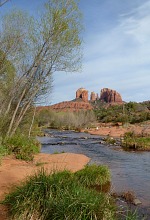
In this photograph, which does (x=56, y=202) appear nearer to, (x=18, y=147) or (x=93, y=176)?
(x=93, y=176)

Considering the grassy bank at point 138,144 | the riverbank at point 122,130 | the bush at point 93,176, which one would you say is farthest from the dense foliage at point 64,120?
the bush at point 93,176

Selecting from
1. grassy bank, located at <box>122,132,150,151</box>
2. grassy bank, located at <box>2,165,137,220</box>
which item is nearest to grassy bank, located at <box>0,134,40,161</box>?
grassy bank, located at <box>2,165,137,220</box>

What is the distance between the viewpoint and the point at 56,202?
20.2 ft

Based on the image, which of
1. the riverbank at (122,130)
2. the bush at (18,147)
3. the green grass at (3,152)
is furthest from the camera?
the riverbank at (122,130)

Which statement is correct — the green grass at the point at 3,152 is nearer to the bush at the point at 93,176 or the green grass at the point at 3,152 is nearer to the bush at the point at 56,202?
the bush at the point at 93,176

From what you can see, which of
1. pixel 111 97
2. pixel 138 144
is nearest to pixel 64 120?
pixel 138 144

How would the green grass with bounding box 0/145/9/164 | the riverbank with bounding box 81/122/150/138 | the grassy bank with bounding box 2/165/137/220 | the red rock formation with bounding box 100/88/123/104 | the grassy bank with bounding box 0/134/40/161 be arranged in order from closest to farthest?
1. the grassy bank with bounding box 2/165/137/220
2. the green grass with bounding box 0/145/9/164
3. the grassy bank with bounding box 0/134/40/161
4. the riverbank with bounding box 81/122/150/138
5. the red rock formation with bounding box 100/88/123/104

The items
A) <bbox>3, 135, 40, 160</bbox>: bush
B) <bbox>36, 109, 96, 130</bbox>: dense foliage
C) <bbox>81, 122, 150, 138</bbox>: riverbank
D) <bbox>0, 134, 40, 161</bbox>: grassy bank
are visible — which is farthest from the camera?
<bbox>36, 109, 96, 130</bbox>: dense foliage

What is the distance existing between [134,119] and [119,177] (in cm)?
4771

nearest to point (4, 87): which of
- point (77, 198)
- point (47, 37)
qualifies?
point (47, 37)

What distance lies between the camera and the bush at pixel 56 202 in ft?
19.1

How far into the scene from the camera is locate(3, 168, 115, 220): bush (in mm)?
5820

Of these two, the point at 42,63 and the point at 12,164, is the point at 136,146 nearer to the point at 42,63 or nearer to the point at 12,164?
the point at 42,63

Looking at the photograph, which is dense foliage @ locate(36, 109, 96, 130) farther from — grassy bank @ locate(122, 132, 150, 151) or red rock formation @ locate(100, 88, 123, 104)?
red rock formation @ locate(100, 88, 123, 104)
